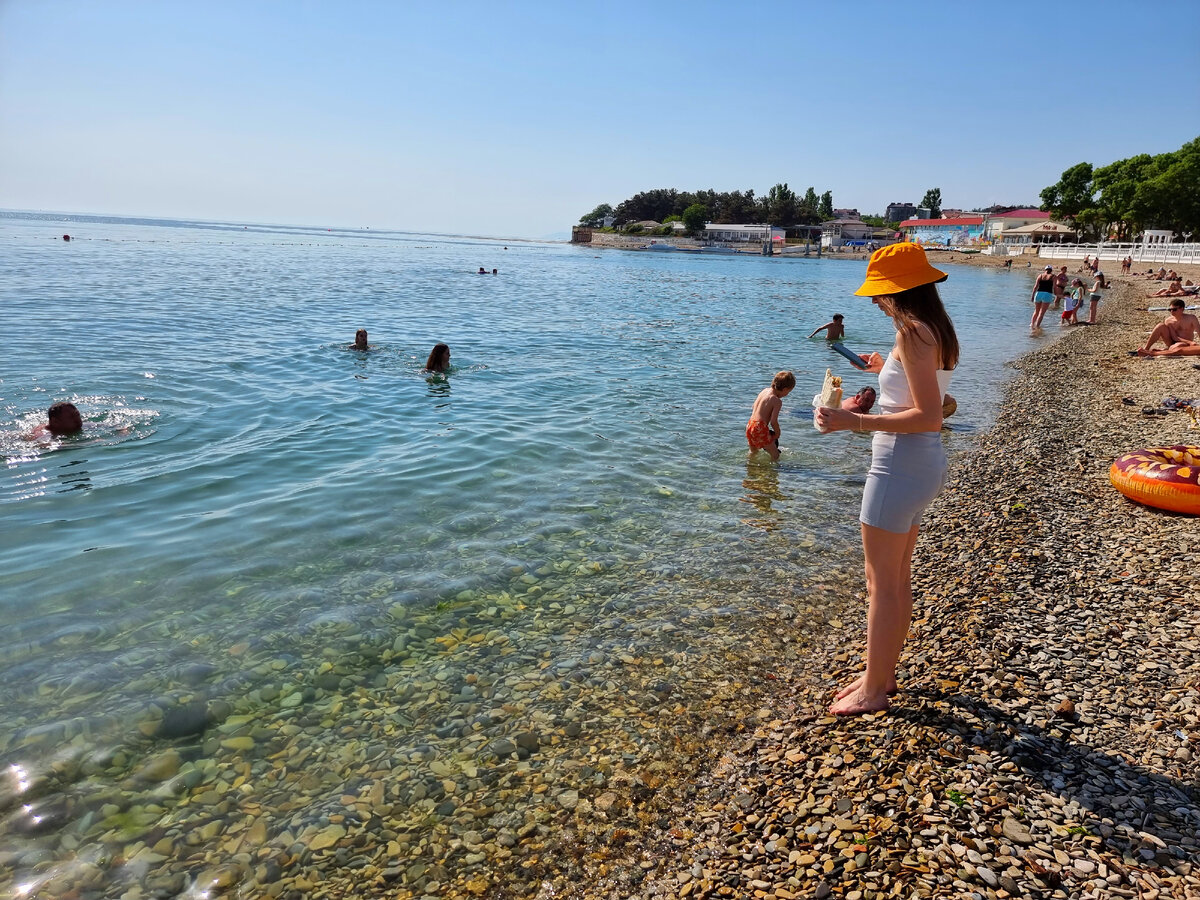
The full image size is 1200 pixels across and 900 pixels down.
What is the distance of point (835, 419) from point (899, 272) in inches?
31.0

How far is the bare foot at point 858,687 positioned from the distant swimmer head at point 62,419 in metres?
11.0

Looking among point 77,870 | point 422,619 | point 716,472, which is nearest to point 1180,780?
point 422,619

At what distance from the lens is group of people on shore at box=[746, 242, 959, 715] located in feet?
11.0

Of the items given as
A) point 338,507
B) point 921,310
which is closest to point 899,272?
point 921,310

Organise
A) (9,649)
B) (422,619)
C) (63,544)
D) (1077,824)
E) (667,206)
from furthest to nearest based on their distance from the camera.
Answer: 1. (667,206)
2. (63,544)
3. (422,619)
4. (9,649)
5. (1077,824)

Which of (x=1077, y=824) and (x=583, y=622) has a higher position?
(x=1077, y=824)

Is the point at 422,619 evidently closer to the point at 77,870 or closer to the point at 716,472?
the point at 77,870

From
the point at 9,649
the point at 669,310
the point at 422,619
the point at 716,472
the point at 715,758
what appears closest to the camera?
the point at 715,758

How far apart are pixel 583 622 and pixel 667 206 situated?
205 metres

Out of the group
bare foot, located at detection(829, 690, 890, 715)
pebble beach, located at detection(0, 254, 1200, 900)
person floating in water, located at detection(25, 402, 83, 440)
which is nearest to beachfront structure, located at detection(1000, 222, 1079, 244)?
pebble beach, located at detection(0, 254, 1200, 900)

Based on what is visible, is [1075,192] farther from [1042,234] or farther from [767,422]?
[767,422]

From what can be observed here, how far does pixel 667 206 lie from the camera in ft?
646

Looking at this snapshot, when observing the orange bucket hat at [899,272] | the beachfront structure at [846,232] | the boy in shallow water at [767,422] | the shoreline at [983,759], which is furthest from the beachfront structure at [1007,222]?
the orange bucket hat at [899,272]

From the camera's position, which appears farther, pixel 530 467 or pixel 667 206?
pixel 667 206
